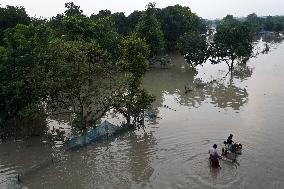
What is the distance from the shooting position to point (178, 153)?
2003 centimetres

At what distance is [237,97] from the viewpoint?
32.6 meters

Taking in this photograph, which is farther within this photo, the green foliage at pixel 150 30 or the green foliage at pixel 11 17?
the green foliage at pixel 150 30

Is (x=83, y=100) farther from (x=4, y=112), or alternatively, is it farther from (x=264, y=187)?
(x=264, y=187)

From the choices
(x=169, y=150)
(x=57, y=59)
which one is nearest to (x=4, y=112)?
(x=57, y=59)

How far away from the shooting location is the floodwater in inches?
670

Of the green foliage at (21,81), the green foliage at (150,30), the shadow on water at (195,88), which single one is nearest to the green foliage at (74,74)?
the green foliage at (21,81)

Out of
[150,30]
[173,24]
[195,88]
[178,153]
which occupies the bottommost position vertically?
[178,153]

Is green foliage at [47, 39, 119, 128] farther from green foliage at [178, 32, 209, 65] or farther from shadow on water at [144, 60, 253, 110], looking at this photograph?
green foliage at [178, 32, 209, 65]

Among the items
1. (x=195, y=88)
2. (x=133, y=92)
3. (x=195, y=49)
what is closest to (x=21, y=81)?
(x=133, y=92)

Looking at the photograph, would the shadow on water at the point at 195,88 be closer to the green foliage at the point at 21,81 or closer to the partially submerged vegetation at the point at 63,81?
the partially submerged vegetation at the point at 63,81

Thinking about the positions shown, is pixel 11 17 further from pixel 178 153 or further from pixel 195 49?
pixel 178 153

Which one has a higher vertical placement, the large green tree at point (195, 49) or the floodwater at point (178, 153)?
the large green tree at point (195, 49)

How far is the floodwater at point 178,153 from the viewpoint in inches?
670

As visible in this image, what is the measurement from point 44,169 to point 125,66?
895 centimetres
